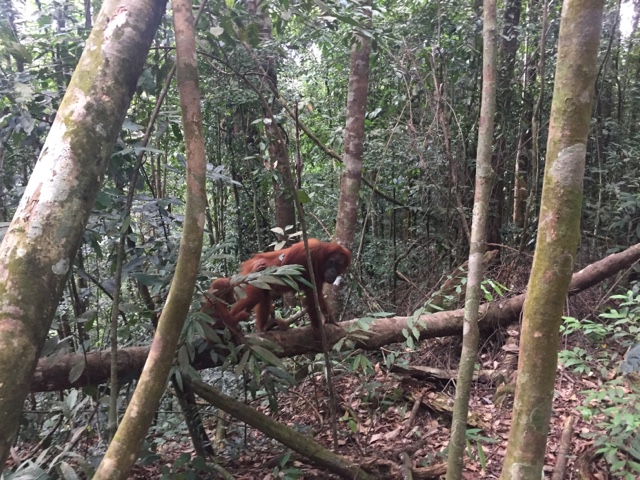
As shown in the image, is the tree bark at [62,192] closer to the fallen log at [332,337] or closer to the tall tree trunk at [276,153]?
the fallen log at [332,337]

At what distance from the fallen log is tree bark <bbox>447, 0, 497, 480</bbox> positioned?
1.52 m

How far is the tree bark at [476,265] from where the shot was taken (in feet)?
8.93

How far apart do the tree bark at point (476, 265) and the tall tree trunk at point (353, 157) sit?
10.6 ft

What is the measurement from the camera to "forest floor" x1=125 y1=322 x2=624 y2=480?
4.03m

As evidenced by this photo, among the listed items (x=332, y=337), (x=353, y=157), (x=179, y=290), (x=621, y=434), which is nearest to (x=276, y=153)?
(x=353, y=157)

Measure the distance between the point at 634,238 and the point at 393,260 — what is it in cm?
370

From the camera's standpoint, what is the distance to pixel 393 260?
860cm

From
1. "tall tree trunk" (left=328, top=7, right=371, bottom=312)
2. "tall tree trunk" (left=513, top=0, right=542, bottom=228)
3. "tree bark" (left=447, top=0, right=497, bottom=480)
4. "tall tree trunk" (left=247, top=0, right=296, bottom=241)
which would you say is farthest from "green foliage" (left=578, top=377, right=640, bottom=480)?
"tall tree trunk" (left=513, top=0, right=542, bottom=228)

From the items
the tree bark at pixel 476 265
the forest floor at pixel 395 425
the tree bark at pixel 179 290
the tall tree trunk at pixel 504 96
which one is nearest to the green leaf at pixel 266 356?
the forest floor at pixel 395 425

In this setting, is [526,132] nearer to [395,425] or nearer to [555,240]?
[395,425]

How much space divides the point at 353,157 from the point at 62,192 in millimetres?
4730

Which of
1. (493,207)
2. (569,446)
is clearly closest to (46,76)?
(569,446)

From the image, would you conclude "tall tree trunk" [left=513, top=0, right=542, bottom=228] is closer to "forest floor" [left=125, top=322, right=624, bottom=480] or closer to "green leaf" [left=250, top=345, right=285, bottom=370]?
"forest floor" [left=125, top=322, right=624, bottom=480]

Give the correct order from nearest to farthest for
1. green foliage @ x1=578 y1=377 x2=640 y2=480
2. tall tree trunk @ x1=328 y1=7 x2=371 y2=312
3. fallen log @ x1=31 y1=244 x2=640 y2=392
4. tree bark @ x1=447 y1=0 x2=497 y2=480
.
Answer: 1. tree bark @ x1=447 y1=0 x2=497 y2=480
2. green foliage @ x1=578 y1=377 x2=640 y2=480
3. fallen log @ x1=31 y1=244 x2=640 y2=392
4. tall tree trunk @ x1=328 y1=7 x2=371 y2=312
